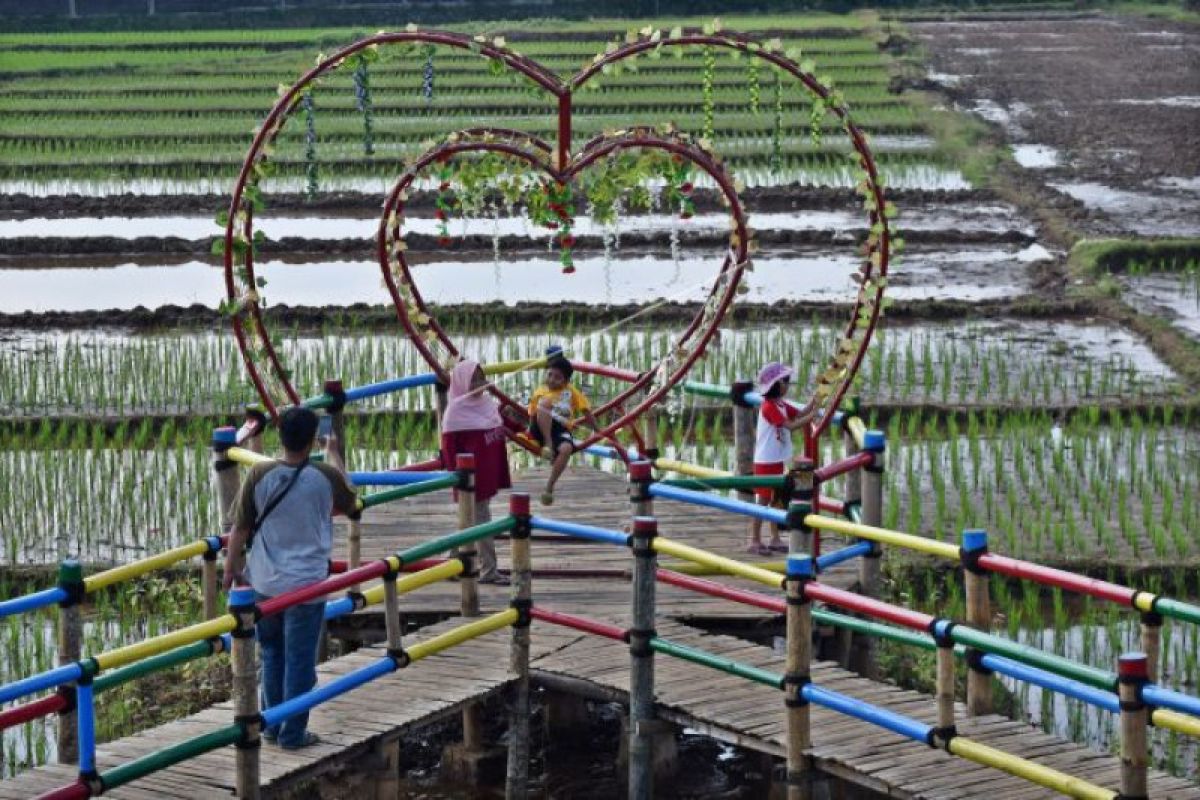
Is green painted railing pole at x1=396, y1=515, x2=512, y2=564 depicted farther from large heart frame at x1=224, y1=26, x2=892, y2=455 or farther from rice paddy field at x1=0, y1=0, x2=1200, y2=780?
rice paddy field at x1=0, y1=0, x2=1200, y2=780

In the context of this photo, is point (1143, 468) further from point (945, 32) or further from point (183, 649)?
point (945, 32)

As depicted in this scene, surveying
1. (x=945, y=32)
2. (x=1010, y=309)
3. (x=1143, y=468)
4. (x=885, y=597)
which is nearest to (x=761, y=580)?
(x=885, y=597)

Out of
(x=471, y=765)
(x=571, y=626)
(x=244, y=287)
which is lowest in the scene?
(x=471, y=765)

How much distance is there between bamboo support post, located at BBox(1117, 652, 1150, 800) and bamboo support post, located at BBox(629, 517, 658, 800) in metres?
2.04

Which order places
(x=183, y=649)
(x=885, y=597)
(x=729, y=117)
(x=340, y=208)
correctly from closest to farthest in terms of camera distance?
1. (x=183, y=649)
2. (x=885, y=597)
3. (x=340, y=208)
4. (x=729, y=117)

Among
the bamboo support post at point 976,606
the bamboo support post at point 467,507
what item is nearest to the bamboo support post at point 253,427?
the bamboo support post at point 467,507

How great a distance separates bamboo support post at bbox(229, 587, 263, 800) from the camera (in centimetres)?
739

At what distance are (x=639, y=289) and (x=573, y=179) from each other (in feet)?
29.7

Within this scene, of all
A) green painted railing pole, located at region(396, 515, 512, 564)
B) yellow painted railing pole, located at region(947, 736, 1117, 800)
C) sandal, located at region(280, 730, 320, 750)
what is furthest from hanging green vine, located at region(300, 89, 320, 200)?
yellow painted railing pole, located at region(947, 736, 1117, 800)

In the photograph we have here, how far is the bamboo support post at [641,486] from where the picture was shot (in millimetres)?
8930

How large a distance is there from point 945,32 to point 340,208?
1811 centimetres

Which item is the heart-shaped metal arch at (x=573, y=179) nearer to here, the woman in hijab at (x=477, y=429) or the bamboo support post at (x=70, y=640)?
the woman in hijab at (x=477, y=429)

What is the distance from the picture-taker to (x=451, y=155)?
415 inches

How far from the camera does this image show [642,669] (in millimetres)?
8578
